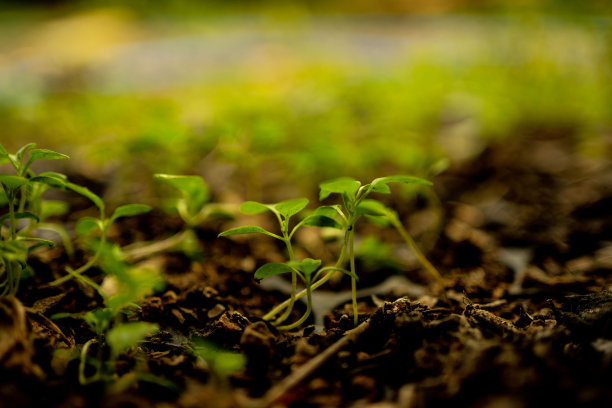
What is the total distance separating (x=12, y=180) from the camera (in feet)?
2.40

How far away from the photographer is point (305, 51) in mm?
3939

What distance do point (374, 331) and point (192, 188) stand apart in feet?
1.62

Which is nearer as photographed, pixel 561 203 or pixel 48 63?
pixel 561 203

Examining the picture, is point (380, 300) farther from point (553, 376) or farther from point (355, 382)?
point (553, 376)

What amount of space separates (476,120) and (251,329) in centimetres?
189

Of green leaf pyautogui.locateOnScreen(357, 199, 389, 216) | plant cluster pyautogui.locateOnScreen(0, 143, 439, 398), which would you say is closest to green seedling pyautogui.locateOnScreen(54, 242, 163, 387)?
plant cluster pyautogui.locateOnScreen(0, 143, 439, 398)

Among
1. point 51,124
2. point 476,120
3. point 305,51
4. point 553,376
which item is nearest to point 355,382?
point 553,376

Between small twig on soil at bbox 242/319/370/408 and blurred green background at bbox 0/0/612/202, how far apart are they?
614 millimetres

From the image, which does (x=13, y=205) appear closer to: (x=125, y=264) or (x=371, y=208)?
(x=125, y=264)

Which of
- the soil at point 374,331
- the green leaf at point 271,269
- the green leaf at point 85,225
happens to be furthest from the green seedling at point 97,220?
the green leaf at point 271,269

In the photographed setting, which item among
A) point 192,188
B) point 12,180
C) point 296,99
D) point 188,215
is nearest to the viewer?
point 12,180

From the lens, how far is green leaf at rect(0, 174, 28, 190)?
2.37 feet

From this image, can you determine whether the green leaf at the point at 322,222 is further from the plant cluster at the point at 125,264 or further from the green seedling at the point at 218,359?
the green seedling at the point at 218,359

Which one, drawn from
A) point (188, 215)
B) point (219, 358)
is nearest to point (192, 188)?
point (188, 215)
